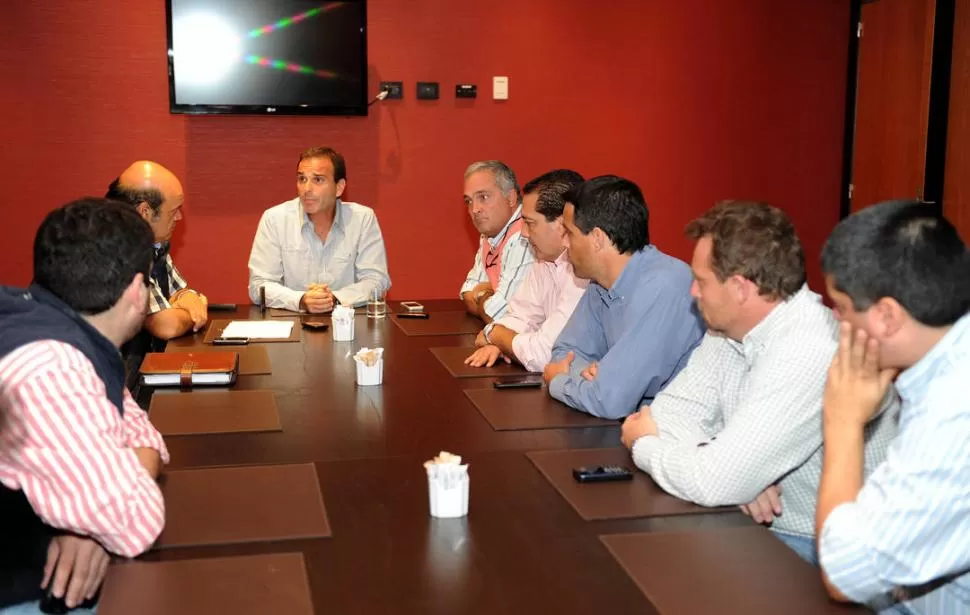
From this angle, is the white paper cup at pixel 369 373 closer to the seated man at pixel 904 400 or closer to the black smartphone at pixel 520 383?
the black smartphone at pixel 520 383

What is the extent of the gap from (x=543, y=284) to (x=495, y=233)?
0.79m

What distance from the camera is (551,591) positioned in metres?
1.47

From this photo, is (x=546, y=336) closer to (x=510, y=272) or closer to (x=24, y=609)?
(x=510, y=272)

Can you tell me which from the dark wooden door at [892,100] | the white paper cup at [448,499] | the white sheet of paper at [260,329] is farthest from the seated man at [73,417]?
the dark wooden door at [892,100]

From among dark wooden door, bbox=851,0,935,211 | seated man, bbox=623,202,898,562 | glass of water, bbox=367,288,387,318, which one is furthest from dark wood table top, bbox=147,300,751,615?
dark wooden door, bbox=851,0,935,211

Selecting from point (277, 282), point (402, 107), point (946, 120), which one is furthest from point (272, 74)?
Answer: point (946, 120)

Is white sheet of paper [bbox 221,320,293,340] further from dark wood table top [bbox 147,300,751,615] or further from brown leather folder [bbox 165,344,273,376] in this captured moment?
dark wood table top [bbox 147,300,751,615]

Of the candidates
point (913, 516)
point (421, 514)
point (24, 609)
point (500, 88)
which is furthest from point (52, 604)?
point (500, 88)

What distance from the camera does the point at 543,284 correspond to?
356cm

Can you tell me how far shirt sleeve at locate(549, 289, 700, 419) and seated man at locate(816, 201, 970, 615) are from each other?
86cm

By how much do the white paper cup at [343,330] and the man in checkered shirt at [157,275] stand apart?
556mm

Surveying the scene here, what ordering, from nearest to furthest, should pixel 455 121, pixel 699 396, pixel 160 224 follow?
1. pixel 699 396
2. pixel 160 224
3. pixel 455 121

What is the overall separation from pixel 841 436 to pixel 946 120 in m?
4.32

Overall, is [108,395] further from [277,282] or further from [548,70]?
[548,70]
